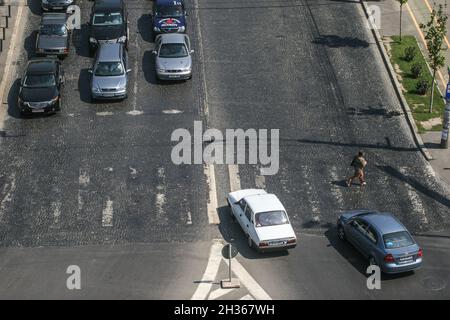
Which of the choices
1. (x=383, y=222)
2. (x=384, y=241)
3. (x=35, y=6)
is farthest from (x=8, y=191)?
(x=35, y=6)

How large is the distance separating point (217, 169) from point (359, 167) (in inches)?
241

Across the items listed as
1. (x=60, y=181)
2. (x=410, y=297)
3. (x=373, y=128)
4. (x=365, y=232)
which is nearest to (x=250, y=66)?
(x=373, y=128)

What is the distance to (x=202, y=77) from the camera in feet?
155

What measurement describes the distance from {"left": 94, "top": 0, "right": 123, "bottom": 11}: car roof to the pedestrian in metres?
18.3

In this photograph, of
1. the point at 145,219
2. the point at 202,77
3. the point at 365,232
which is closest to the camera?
the point at 365,232

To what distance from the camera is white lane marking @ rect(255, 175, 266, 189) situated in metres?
38.5

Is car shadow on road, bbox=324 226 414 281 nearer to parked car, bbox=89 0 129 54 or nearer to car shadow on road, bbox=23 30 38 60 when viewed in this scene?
parked car, bbox=89 0 129 54

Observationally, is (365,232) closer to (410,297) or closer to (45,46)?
(410,297)

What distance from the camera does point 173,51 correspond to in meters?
46.4

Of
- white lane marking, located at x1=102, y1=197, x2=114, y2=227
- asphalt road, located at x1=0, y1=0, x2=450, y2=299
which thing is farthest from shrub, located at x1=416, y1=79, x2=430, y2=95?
white lane marking, located at x1=102, y1=197, x2=114, y2=227

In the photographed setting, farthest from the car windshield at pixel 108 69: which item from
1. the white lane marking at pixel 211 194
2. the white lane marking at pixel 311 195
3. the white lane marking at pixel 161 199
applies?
the white lane marking at pixel 311 195

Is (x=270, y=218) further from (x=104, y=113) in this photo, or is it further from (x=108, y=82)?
(x=108, y=82)

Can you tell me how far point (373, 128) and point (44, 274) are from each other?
59.4ft

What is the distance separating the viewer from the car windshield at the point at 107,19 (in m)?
49.1
